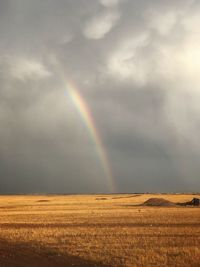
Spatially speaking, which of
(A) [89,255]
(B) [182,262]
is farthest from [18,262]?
(B) [182,262]

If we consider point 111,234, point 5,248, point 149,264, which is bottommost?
point 149,264

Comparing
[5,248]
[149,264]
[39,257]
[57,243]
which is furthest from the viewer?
[57,243]

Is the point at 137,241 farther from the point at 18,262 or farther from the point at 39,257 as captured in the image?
the point at 18,262

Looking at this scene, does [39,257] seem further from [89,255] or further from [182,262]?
[182,262]

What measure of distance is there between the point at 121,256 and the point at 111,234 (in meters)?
12.6

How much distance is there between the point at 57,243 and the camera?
31000mm

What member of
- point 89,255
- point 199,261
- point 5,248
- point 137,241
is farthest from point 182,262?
point 5,248

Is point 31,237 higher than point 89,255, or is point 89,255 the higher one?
point 31,237

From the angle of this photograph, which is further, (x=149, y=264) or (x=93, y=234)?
(x=93, y=234)

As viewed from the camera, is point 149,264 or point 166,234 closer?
point 149,264

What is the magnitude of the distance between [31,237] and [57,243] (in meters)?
5.37

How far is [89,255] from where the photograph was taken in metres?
25.0

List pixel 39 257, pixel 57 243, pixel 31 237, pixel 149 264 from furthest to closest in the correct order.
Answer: pixel 31 237
pixel 57 243
pixel 39 257
pixel 149 264

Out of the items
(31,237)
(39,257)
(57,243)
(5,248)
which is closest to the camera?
(39,257)
